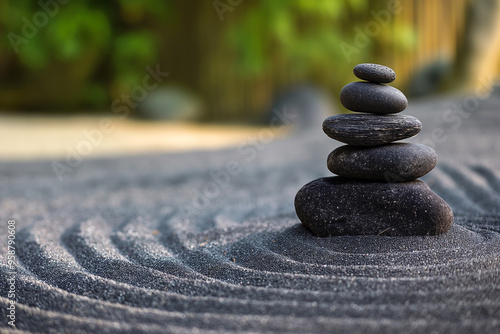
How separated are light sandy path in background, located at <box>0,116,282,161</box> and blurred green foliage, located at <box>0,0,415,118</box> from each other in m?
0.93

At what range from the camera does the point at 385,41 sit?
7.46 m

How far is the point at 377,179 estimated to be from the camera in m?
2.01

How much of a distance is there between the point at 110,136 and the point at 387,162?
4.82m

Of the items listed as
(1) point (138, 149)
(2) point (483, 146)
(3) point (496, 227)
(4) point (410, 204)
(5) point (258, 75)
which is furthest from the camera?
(5) point (258, 75)

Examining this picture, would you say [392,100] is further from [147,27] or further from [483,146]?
[147,27]

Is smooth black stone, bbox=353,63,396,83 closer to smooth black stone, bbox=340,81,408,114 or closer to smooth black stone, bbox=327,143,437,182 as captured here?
smooth black stone, bbox=340,81,408,114

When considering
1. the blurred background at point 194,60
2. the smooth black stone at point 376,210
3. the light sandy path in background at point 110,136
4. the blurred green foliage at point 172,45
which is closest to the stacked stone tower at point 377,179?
the smooth black stone at point 376,210

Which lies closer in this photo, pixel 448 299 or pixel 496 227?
pixel 448 299

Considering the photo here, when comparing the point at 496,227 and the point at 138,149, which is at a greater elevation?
the point at 496,227

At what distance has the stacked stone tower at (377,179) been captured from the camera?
76.9 inches

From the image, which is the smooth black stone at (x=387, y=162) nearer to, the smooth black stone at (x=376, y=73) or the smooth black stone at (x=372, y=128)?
the smooth black stone at (x=372, y=128)

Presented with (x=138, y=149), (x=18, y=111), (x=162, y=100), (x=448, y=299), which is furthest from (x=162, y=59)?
(x=448, y=299)

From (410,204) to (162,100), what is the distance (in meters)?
6.04

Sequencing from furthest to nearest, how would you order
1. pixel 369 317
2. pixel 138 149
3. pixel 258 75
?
pixel 258 75
pixel 138 149
pixel 369 317
